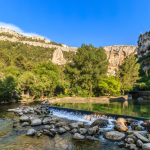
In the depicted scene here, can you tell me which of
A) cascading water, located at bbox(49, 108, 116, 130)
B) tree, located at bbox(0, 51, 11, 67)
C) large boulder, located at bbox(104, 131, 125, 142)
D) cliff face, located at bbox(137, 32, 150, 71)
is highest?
cliff face, located at bbox(137, 32, 150, 71)

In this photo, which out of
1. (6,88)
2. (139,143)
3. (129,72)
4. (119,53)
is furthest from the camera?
(119,53)

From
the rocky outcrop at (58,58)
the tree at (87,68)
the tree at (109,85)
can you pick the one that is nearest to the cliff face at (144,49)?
the tree at (109,85)

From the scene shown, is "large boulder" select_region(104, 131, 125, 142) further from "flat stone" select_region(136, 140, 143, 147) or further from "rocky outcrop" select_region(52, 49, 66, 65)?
"rocky outcrop" select_region(52, 49, 66, 65)

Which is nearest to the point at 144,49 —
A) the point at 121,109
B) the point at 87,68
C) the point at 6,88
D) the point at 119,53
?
the point at 119,53

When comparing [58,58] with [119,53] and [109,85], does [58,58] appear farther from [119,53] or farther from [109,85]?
[109,85]

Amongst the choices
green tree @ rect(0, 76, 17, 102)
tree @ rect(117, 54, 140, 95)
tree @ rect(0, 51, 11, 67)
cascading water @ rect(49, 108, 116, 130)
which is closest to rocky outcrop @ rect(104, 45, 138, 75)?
tree @ rect(117, 54, 140, 95)

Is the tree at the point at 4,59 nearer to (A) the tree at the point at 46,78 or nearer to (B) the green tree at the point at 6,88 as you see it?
(A) the tree at the point at 46,78

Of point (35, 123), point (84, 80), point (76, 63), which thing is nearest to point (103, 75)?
point (84, 80)

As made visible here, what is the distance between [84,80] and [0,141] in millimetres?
21988

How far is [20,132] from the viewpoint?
6.77 metres

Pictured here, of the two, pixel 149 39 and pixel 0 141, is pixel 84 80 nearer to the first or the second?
pixel 0 141

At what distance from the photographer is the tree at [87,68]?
26.1 m

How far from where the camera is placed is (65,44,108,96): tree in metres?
26.1

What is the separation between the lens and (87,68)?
26203mm
